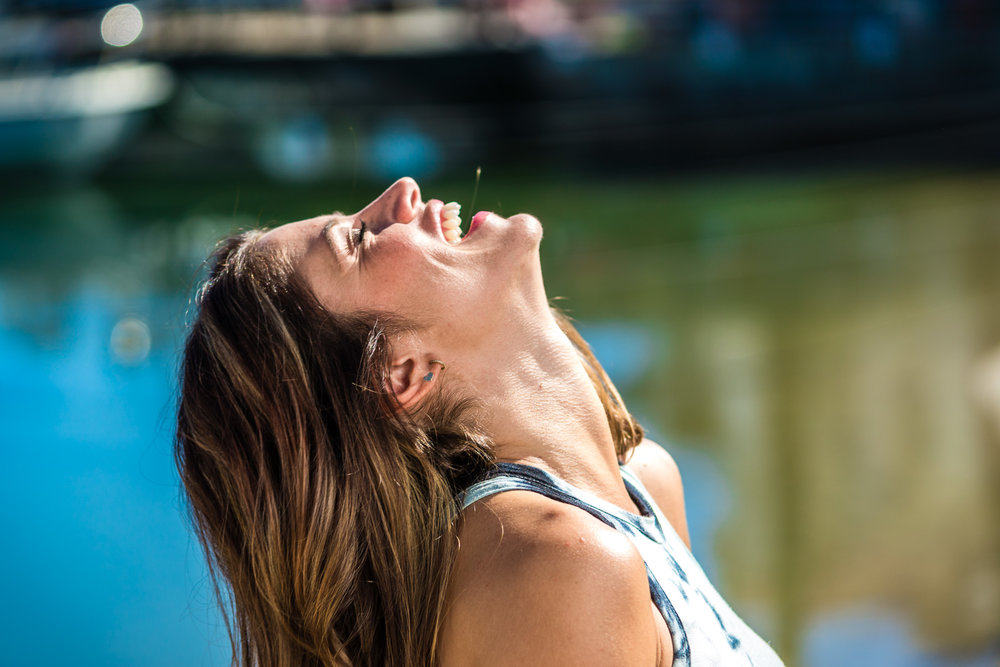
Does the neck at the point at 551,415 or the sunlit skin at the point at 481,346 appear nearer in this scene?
the sunlit skin at the point at 481,346

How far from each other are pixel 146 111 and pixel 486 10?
454 cm

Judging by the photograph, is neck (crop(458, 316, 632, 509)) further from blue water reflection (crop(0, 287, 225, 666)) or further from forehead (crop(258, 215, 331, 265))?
blue water reflection (crop(0, 287, 225, 666))

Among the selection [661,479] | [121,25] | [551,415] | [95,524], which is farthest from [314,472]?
[121,25]

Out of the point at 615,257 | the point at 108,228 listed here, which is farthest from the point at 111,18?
the point at 615,257

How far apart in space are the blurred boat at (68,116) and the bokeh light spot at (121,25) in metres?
0.35

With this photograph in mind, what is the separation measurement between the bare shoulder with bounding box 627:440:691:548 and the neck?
23 centimetres

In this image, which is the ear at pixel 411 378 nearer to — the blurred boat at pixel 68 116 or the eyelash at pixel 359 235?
the eyelash at pixel 359 235

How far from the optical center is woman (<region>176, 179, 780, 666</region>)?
1.15 m

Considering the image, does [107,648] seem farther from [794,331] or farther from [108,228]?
[108,228]

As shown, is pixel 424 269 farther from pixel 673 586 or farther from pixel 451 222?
pixel 673 586

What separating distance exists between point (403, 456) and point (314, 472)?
0.36 feet

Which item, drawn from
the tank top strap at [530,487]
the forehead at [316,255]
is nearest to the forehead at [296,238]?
the forehead at [316,255]

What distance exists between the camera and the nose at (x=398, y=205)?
139cm

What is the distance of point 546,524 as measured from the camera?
1106 millimetres
